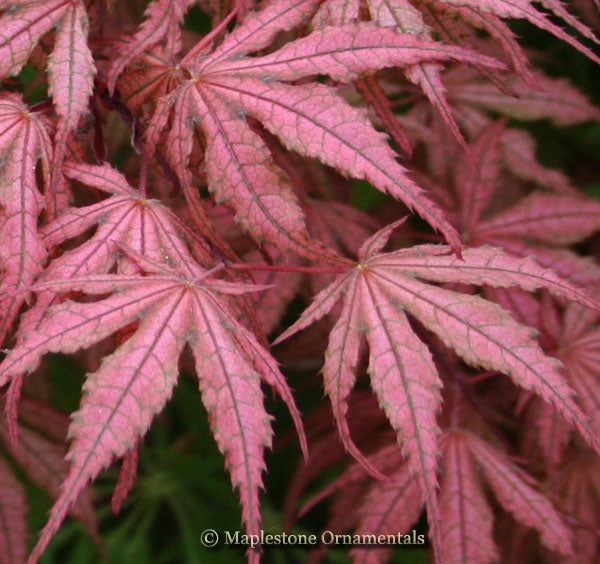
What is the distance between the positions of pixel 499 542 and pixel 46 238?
845 mm

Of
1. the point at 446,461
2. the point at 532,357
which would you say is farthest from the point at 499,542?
the point at 532,357

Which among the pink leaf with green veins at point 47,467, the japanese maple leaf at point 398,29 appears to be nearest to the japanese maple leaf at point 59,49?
the japanese maple leaf at point 398,29

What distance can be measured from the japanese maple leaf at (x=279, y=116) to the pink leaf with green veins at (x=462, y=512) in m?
0.39

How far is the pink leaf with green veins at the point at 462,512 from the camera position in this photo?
2.89ft

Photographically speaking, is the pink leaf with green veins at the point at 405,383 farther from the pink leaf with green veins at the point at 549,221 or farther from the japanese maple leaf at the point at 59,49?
the pink leaf with green veins at the point at 549,221

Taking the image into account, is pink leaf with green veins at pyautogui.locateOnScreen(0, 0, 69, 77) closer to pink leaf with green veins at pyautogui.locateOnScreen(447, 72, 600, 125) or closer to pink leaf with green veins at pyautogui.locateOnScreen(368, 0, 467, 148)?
pink leaf with green veins at pyautogui.locateOnScreen(368, 0, 467, 148)

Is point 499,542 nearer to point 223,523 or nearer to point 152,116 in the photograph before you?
point 223,523

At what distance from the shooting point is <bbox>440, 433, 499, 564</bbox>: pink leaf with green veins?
879mm

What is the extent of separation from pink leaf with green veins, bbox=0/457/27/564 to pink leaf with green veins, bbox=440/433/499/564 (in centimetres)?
55

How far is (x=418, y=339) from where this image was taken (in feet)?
2.35

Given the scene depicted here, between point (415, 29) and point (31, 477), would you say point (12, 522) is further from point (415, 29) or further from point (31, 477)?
point (415, 29)

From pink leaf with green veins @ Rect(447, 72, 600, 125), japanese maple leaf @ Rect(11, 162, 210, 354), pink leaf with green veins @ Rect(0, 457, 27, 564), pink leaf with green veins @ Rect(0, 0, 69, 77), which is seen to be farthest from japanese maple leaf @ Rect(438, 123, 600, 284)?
pink leaf with green veins @ Rect(0, 457, 27, 564)

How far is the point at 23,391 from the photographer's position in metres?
1.19

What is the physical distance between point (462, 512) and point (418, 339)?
12.2 inches
